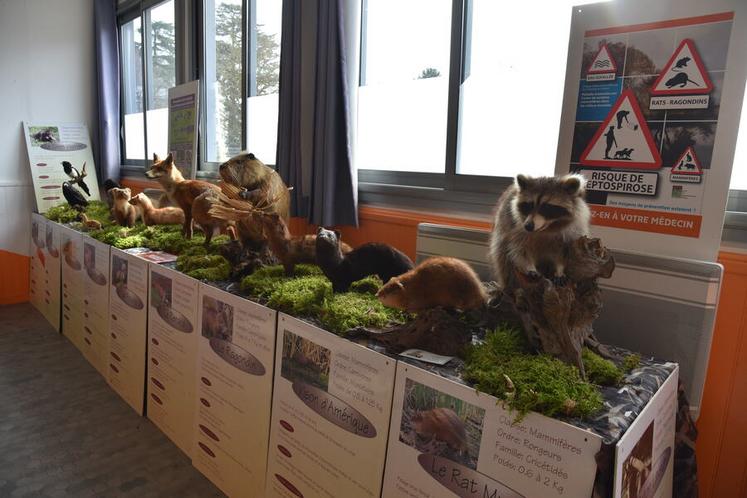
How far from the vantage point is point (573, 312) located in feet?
3.20

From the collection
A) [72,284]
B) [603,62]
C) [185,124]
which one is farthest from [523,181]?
[72,284]

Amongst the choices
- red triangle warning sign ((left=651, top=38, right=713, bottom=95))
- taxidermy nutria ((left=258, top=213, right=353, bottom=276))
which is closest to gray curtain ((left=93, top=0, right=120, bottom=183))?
taxidermy nutria ((left=258, top=213, right=353, bottom=276))

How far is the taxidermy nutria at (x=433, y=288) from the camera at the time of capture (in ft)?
3.47

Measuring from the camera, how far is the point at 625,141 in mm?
1163

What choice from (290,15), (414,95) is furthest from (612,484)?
(290,15)

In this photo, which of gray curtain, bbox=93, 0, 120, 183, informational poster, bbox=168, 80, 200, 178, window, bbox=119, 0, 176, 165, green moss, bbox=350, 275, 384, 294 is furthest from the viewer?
gray curtain, bbox=93, 0, 120, 183

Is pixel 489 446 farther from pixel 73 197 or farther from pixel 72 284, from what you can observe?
pixel 73 197

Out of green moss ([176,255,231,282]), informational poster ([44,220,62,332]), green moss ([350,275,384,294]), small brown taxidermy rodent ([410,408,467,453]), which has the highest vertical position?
green moss ([350,275,384,294])

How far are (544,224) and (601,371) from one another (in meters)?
0.34

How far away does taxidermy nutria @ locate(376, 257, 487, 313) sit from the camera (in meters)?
1.06

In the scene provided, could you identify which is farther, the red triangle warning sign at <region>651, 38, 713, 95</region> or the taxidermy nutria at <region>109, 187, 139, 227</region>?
the taxidermy nutria at <region>109, 187, 139, 227</region>

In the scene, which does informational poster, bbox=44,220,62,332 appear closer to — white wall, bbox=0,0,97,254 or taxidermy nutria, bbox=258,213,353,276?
white wall, bbox=0,0,97,254

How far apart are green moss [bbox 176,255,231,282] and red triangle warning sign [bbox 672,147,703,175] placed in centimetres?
145

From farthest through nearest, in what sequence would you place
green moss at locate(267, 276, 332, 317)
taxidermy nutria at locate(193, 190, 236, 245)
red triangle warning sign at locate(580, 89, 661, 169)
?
1. taxidermy nutria at locate(193, 190, 236, 245)
2. green moss at locate(267, 276, 332, 317)
3. red triangle warning sign at locate(580, 89, 661, 169)
